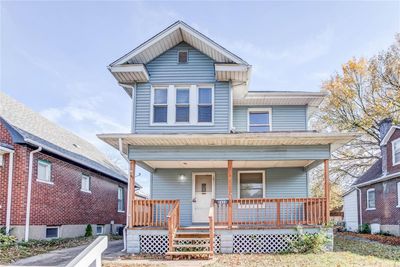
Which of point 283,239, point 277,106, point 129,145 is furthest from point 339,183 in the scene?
point 129,145

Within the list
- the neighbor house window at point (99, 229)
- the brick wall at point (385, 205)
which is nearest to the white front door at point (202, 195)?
the neighbor house window at point (99, 229)

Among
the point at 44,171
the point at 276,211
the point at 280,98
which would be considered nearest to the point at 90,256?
the point at 276,211

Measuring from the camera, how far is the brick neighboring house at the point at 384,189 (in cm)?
1845

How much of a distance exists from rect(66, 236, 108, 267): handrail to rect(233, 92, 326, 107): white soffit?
36.8 ft

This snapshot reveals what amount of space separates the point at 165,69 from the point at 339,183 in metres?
20.9

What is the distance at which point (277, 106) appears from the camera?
15.3 m

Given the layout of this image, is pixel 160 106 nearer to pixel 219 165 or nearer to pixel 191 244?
pixel 219 165

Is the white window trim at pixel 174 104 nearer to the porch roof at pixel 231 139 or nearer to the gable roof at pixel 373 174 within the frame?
the porch roof at pixel 231 139

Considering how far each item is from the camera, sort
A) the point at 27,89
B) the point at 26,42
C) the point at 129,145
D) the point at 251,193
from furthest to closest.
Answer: the point at 27,89 → the point at 26,42 → the point at 251,193 → the point at 129,145

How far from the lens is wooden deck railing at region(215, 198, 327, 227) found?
467 inches

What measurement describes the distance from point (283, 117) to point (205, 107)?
3678 mm

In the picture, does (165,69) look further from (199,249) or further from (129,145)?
(199,249)

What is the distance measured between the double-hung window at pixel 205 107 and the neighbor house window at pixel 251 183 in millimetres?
3055

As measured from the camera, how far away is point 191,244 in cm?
1125
